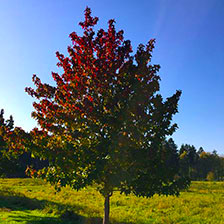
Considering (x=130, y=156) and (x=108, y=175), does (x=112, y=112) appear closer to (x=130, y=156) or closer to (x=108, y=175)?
(x=130, y=156)

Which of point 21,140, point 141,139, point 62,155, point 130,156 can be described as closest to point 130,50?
point 141,139

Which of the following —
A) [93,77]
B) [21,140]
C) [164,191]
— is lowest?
[164,191]

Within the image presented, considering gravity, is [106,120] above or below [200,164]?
below

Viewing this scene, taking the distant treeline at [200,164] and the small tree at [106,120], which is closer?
the small tree at [106,120]

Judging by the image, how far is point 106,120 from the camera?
10758mm

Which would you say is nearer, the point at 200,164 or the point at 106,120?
the point at 106,120

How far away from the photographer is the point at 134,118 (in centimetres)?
1068

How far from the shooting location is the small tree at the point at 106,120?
10477mm

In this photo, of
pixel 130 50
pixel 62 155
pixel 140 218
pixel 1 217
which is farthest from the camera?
pixel 140 218

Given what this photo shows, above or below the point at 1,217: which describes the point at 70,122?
above

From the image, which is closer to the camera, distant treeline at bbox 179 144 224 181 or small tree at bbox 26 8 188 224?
small tree at bbox 26 8 188 224

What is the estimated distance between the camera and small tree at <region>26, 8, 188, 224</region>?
10477mm

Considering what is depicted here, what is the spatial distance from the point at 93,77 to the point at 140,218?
13.2 meters

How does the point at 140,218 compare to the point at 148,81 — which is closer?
the point at 148,81
